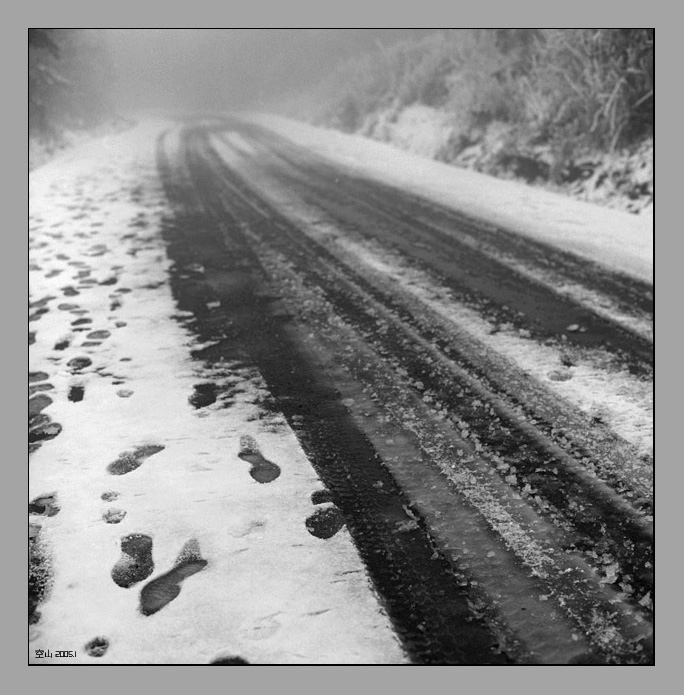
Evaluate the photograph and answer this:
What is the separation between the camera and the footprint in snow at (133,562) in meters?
1.55

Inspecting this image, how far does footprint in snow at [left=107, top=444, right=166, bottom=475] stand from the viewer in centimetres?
197

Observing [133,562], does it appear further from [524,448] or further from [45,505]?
[524,448]

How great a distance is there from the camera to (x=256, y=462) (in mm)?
1987

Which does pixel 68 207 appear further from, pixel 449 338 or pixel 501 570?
pixel 501 570

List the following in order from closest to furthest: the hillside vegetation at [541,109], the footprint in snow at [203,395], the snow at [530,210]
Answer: the footprint in snow at [203,395] < the snow at [530,210] < the hillside vegetation at [541,109]

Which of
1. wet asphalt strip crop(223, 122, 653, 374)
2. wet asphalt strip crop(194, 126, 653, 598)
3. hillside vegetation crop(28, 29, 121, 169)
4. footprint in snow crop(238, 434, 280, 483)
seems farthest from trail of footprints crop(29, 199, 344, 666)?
hillside vegetation crop(28, 29, 121, 169)

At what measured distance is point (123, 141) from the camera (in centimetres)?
1312

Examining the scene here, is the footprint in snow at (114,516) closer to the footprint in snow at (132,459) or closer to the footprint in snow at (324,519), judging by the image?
the footprint in snow at (132,459)

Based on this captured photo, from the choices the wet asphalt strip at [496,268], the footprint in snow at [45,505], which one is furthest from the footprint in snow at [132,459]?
the wet asphalt strip at [496,268]

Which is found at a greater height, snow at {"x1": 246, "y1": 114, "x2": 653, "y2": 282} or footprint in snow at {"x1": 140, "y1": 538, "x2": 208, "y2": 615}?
snow at {"x1": 246, "y1": 114, "x2": 653, "y2": 282}

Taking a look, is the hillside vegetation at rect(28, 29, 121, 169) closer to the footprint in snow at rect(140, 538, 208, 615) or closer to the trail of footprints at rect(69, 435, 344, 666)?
the trail of footprints at rect(69, 435, 344, 666)

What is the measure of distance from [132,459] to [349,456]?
71 centimetres

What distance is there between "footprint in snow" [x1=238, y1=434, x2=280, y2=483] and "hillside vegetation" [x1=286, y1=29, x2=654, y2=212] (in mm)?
4681

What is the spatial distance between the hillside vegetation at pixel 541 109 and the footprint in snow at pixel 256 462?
468 centimetres
